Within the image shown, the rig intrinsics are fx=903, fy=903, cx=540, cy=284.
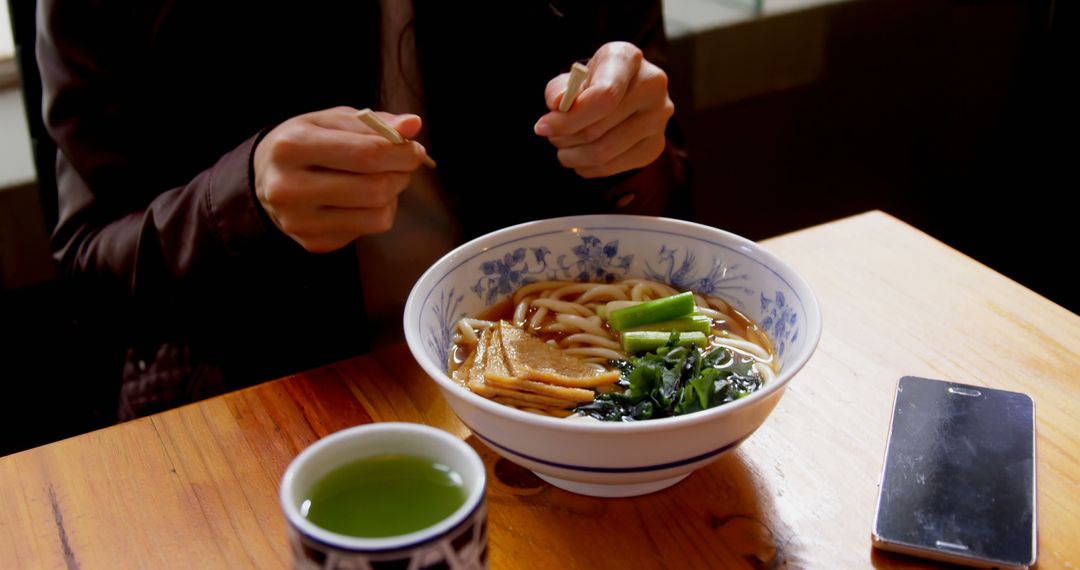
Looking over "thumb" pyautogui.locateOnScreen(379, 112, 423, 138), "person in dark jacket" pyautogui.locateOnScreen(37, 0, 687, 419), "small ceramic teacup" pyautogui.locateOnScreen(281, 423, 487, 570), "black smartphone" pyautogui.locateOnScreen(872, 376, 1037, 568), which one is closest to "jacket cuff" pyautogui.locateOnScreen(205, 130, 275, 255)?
"person in dark jacket" pyautogui.locateOnScreen(37, 0, 687, 419)

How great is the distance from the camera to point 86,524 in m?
0.96

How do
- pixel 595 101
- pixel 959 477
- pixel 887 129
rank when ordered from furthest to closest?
pixel 887 129 → pixel 595 101 → pixel 959 477

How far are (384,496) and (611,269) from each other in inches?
24.1

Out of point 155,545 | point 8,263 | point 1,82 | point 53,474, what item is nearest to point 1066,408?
point 155,545

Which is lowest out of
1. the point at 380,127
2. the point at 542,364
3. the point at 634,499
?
the point at 634,499

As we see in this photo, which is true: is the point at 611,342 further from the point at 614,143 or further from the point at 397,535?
the point at 397,535

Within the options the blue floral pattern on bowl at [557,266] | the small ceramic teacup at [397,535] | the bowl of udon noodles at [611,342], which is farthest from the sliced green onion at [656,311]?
the small ceramic teacup at [397,535]

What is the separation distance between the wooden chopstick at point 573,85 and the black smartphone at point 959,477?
54 centimetres

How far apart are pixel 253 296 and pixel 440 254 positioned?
0.35 m

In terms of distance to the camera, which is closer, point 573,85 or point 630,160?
point 573,85

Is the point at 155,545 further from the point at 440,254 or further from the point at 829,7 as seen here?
the point at 829,7

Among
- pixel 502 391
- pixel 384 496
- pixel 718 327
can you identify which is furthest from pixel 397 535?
pixel 718 327

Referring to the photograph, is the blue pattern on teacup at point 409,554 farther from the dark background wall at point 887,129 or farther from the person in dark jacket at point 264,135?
the dark background wall at point 887,129

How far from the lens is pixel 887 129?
121 inches
